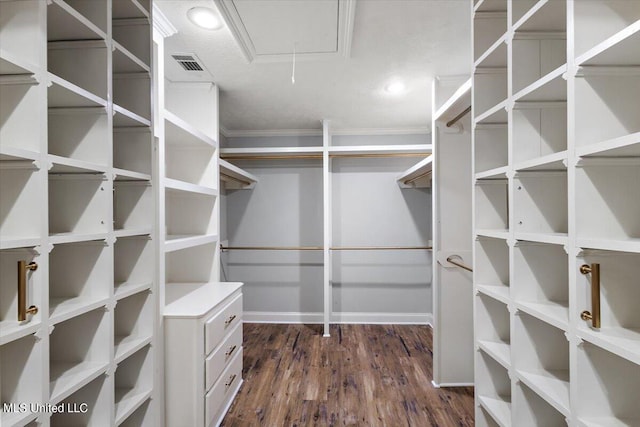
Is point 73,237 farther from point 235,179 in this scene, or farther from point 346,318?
point 346,318

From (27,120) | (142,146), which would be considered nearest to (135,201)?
(142,146)

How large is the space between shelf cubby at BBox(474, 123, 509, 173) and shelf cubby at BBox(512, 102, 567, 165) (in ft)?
0.90

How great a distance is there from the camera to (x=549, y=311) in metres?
1.03

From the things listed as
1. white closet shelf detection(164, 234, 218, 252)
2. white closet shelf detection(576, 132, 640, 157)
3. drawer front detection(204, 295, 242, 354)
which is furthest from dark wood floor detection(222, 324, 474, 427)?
white closet shelf detection(576, 132, 640, 157)

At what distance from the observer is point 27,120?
85cm

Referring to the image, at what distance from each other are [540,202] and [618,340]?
55 centimetres

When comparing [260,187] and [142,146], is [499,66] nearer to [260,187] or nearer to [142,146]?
[142,146]

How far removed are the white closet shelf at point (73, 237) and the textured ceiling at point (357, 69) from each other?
1219 mm

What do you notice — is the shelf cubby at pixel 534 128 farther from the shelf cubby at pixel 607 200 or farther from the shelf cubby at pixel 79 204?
the shelf cubby at pixel 79 204

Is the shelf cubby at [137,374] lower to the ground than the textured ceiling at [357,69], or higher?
lower

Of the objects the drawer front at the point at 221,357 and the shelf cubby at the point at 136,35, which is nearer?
the shelf cubby at the point at 136,35

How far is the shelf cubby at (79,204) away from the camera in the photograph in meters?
1.14

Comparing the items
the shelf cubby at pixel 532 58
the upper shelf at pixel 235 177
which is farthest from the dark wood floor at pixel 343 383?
the shelf cubby at pixel 532 58

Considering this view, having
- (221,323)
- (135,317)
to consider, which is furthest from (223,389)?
(135,317)
